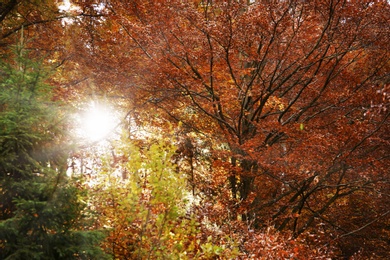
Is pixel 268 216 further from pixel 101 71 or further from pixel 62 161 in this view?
pixel 62 161

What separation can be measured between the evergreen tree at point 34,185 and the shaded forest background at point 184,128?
0.04 ft

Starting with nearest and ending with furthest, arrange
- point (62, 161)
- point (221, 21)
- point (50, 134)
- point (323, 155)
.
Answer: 1. point (62, 161)
2. point (50, 134)
3. point (221, 21)
4. point (323, 155)

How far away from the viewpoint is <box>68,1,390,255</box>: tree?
5859 mm

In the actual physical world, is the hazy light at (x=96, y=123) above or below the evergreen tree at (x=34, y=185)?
above

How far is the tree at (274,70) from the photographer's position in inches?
231

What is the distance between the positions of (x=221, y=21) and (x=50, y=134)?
3.74m

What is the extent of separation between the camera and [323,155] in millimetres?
6230

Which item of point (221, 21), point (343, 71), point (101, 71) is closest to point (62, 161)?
point (221, 21)

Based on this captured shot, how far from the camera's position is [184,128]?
31.1ft

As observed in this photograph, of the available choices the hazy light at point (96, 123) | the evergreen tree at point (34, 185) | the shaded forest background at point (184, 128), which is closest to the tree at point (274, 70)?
the shaded forest background at point (184, 128)

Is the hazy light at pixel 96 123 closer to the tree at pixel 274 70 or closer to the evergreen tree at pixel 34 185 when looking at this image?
the tree at pixel 274 70

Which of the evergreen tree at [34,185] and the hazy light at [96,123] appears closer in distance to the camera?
the evergreen tree at [34,185]

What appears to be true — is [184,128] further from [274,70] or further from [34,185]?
[34,185]

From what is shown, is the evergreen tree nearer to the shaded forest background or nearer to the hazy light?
the shaded forest background
